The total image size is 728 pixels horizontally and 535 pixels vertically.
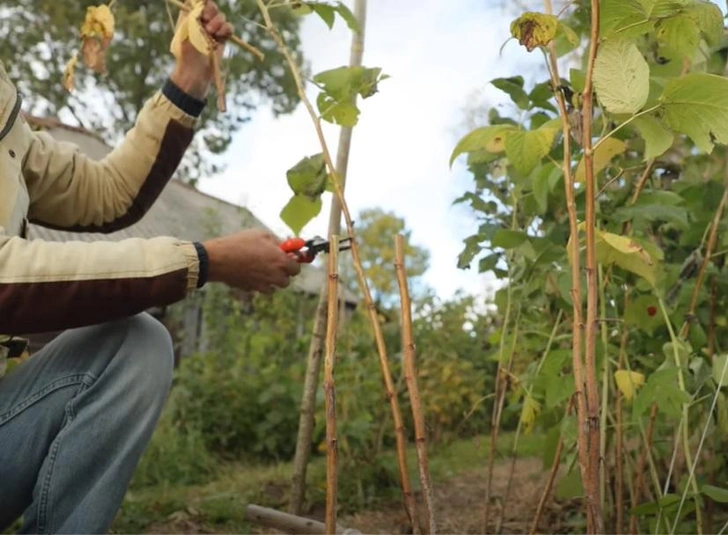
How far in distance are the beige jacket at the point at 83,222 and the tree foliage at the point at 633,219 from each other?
0.57 meters

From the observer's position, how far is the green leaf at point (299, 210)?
152 centimetres

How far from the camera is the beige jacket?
1374 millimetres

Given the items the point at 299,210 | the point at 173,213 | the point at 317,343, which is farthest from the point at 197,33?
the point at 173,213

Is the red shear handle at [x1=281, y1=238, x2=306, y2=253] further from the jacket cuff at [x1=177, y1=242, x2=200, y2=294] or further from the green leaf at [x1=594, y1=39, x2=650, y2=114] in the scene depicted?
the green leaf at [x1=594, y1=39, x2=650, y2=114]

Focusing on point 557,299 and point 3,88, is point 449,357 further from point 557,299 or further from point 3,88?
point 3,88

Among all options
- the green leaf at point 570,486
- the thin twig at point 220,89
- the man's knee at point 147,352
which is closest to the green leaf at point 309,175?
the thin twig at point 220,89

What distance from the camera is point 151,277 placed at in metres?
1.41

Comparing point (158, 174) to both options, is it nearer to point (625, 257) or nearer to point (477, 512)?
point (625, 257)

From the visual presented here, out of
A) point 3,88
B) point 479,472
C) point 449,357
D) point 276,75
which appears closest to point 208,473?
point 479,472

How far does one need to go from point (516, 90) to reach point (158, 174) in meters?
0.87

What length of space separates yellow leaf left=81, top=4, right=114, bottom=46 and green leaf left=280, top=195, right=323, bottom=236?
518 mm

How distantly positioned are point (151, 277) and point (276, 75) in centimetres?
1829

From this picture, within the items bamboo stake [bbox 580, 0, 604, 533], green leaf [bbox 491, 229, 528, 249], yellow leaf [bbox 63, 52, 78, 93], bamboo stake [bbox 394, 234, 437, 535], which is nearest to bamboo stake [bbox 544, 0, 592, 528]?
bamboo stake [bbox 580, 0, 604, 533]

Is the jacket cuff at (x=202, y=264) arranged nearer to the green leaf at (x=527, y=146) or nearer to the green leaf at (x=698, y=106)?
the green leaf at (x=527, y=146)
